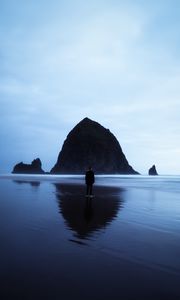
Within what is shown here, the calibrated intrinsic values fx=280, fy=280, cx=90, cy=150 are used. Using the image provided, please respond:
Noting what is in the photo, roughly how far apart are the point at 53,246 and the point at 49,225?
3074mm

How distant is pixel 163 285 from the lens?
202 inches

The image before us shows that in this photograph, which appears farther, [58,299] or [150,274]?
[150,274]

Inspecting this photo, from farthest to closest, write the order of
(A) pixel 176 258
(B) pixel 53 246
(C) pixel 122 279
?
(B) pixel 53 246, (A) pixel 176 258, (C) pixel 122 279

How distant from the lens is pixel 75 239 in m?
8.48

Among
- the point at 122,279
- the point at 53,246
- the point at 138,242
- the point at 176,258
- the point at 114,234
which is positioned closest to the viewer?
the point at 122,279

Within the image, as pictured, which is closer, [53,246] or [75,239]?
[53,246]

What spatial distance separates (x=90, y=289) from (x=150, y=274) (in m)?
1.46

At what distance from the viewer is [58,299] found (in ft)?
A: 14.6

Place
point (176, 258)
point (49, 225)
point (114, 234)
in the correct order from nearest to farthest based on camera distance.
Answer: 1. point (176, 258)
2. point (114, 234)
3. point (49, 225)

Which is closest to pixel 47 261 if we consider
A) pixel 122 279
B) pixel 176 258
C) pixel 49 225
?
pixel 122 279

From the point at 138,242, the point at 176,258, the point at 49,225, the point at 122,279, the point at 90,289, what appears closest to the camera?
the point at 90,289

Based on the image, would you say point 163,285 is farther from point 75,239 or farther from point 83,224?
point 83,224

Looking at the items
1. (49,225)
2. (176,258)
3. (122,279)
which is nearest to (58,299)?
(122,279)

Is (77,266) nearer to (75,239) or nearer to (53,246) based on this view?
(53,246)
